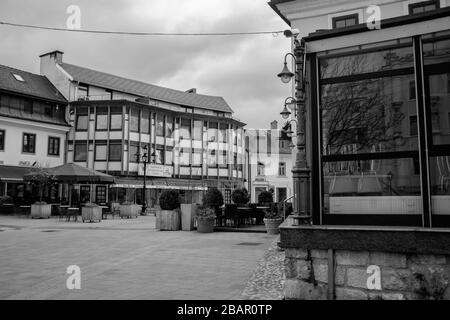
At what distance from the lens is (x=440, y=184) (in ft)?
15.9

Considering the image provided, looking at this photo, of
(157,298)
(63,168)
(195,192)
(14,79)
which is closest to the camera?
(157,298)

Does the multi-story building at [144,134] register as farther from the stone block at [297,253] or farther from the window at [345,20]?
the stone block at [297,253]

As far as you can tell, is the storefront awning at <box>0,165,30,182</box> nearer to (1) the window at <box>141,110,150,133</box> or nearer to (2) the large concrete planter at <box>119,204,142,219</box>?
(2) the large concrete planter at <box>119,204,142,219</box>

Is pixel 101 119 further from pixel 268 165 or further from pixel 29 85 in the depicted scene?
pixel 268 165

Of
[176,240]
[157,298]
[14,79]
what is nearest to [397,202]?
[157,298]

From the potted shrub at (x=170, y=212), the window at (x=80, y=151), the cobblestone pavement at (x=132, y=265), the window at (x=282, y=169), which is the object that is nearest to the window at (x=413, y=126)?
the cobblestone pavement at (x=132, y=265)

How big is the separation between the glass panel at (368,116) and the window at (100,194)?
1269 inches

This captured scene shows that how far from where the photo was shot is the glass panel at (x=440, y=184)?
190 inches

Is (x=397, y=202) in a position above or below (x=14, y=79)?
below

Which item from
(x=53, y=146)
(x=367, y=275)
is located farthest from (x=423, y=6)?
(x=53, y=146)

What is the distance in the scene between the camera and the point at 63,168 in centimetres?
2302
